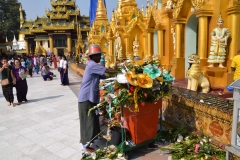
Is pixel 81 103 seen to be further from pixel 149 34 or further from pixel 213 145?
pixel 149 34

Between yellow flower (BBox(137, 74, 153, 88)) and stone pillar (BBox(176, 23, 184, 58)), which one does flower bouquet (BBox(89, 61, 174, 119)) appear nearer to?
yellow flower (BBox(137, 74, 153, 88))

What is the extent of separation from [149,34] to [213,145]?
8.32 metres

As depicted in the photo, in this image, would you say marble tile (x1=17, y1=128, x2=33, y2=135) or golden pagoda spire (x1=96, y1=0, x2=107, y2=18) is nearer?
marble tile (x1=17, y1=128, x2=33, y2=135)

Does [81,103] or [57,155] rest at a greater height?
[81,103]

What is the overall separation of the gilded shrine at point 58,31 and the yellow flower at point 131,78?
34.1m

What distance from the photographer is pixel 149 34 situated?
10852mm

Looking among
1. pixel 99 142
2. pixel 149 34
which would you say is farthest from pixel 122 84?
pixel 149 34

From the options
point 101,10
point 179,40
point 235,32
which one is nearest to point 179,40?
point 179,40

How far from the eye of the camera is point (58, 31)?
126ft

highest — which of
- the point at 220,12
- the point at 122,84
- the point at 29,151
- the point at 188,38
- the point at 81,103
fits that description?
the point at 220,12

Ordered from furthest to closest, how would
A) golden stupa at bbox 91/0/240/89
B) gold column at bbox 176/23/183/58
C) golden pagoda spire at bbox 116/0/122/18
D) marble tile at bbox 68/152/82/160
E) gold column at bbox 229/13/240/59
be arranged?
golden pagoda spire at bbox 116/0/122/18 → gold column at bbox 176/23/183/58 → golden stupa at bbox 91/0/240/89 → gold column at bbox 229/13/240/59 → marble tile at bbox 68/152/82/160

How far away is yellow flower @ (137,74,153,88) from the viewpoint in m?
3.10

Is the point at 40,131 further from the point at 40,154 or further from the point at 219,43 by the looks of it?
the point at 219,43

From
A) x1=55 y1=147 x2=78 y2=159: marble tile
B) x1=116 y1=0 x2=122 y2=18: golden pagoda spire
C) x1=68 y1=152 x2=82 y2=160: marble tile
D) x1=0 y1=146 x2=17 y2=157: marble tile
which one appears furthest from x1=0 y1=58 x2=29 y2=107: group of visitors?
x1=116 y1=0 x2=122 y2=18: golden pagoda spire
